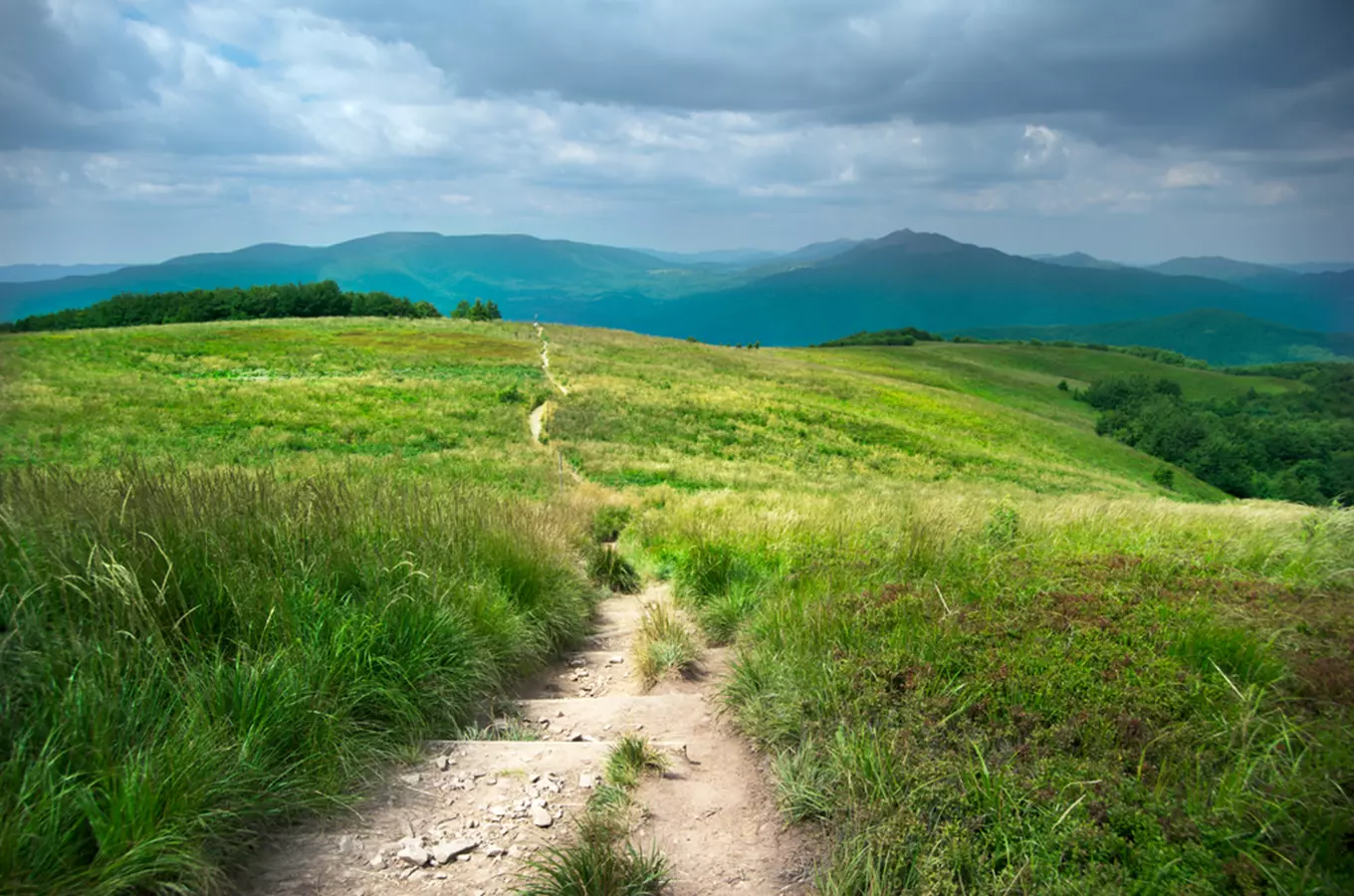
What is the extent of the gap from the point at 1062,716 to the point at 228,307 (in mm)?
96025

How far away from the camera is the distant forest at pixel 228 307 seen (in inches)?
2928

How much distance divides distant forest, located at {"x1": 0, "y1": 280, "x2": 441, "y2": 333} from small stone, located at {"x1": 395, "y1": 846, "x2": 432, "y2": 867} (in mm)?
79087

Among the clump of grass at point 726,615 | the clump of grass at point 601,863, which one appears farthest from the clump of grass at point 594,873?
Answer: the clump of grass at point 726,615

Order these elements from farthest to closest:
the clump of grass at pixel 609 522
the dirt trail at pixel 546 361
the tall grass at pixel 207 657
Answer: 1. the dirt trail at pixel 546 361
2. the clump of grass at pixel 609 522
3. the tall grass at pixel 207 657

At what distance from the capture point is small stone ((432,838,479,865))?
Answer: 333cm

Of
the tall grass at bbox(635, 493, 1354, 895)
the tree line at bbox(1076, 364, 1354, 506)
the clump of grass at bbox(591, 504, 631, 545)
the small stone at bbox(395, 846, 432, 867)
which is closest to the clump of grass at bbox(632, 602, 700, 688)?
the tall grass at bbox(635, 493, 1354, 895)

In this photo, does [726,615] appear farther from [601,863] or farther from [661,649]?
[601,863]

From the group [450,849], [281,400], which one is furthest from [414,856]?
A: [281,400]

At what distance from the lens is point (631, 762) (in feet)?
13.5

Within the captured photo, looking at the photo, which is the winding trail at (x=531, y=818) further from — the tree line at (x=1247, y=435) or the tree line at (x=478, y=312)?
the tree line at (x=478, y=312)

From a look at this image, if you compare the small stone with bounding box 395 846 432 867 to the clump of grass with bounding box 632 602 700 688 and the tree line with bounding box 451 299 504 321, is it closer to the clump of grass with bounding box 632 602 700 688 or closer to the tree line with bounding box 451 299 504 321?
the clump of grass with bounding box 632 602 700 688

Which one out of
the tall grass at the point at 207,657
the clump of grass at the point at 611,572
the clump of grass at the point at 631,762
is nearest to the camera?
the tall grass at the point at 207,657

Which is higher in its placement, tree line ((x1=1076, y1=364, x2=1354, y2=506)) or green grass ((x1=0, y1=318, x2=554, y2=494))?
green grass ((x1=0, y1=318, x2=554, y2=494))

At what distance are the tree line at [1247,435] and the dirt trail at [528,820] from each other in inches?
2542
